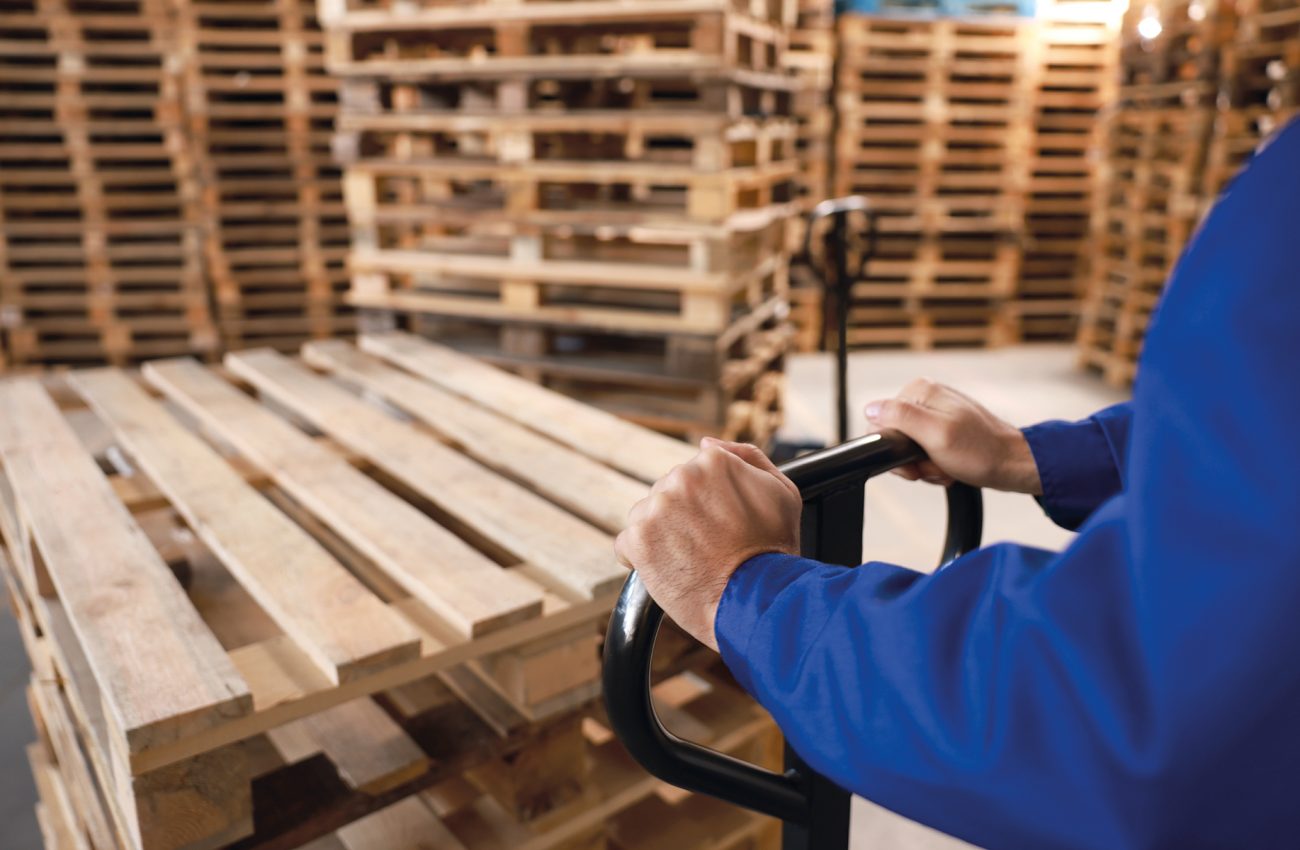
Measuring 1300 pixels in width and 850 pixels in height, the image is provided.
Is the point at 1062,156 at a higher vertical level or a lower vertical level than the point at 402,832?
higher

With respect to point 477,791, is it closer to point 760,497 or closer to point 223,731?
point 223,731

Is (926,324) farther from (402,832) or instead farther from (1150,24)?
(402,832)

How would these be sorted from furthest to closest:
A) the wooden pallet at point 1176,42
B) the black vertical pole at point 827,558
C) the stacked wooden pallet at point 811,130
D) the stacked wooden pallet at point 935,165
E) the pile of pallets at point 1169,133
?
the stacked wooden pallet at point 935,165 < the stacked wooden pallet at point 811,130 < the wooden pallet at point 1176,42 < the pile of pallets at point 1169,133 < the black vertical pole at point 827,558

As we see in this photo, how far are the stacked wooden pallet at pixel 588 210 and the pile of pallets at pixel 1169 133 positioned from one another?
340 centimetres

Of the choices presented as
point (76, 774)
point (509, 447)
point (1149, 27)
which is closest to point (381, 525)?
point (509, 447)

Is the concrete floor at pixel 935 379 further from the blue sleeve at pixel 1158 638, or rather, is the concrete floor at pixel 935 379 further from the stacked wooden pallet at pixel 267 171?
the stacked wooden pallet at pixel 267 171

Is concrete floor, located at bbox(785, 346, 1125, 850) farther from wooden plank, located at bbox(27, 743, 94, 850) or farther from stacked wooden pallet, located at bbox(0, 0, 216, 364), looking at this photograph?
stacked wooden pallet, located at bbox(0, 0, 216, 364)

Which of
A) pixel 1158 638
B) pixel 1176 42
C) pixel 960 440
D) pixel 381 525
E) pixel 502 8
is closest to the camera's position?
pixel 1158 638

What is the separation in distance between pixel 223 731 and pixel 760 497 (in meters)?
1.00

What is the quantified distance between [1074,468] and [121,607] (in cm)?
167

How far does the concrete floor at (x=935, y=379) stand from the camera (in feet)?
10.2

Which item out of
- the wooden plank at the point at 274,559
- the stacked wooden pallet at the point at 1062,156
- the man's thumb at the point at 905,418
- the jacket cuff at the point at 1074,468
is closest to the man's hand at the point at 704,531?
the man's thumb at the point at 905,418

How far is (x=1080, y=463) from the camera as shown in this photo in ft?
4.95

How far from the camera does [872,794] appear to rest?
0.90m
